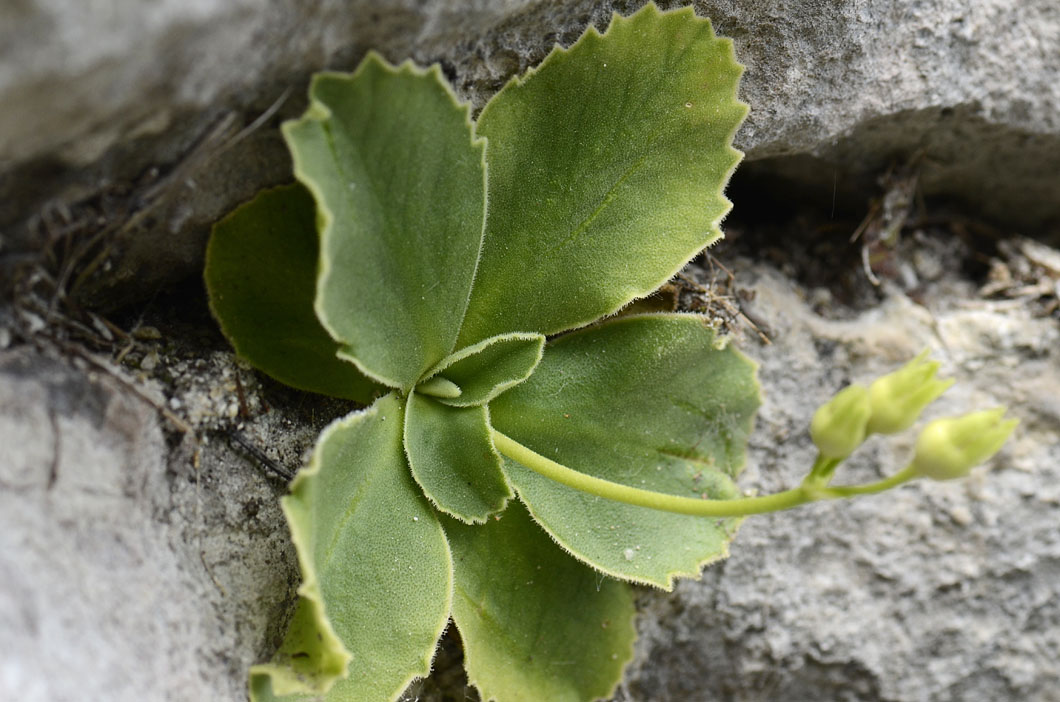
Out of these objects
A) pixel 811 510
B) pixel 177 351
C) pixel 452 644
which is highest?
pixel 177 351

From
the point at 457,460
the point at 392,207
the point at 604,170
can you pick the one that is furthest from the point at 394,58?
the point at 457,460

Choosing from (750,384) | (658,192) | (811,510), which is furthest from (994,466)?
(658,192)

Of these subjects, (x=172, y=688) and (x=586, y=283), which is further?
(x=586, y=283)

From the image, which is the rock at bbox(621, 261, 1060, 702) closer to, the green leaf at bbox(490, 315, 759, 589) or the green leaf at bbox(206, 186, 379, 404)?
the green leaf at bbox(490, 315, 759, 589)

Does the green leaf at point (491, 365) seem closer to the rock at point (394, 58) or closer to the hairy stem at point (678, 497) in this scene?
the hairy stem at point (678, 497)

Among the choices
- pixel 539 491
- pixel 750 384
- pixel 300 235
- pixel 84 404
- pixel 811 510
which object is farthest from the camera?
pixel 811 510

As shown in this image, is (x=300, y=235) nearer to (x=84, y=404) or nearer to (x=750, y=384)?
(x=84, y=404)

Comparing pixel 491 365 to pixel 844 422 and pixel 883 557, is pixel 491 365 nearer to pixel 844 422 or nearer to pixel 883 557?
pixel 844 422

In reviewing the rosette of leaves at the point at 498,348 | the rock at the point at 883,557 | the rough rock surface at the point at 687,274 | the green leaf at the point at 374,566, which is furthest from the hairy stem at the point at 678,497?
the rock at the point at 883,557
